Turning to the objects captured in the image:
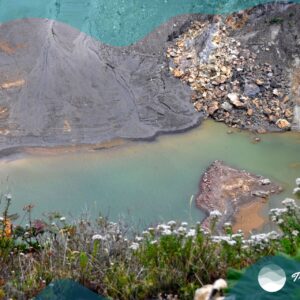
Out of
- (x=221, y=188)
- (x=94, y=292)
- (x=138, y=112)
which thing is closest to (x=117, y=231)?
(x=94, y=292)

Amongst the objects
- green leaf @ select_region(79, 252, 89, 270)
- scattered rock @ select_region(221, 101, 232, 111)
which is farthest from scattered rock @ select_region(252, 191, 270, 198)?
green leaf @ select_region(79, 252, 89, 270)

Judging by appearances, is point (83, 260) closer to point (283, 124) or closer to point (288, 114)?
point (283, 124)

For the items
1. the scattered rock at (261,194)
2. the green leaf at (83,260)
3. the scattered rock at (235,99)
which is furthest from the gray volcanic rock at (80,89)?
the green leaf at (83,260)

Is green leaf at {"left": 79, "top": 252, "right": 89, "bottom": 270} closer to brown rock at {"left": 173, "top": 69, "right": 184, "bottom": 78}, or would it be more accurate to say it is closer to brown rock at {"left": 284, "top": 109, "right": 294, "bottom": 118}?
brown rock at {"left": 284, "top": 109, "right": 294, "bottom": 118}

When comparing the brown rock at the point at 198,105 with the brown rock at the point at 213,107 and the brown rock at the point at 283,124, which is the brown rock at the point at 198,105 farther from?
the brown rock at the point at 283,124

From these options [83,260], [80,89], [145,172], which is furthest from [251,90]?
[83,260]
